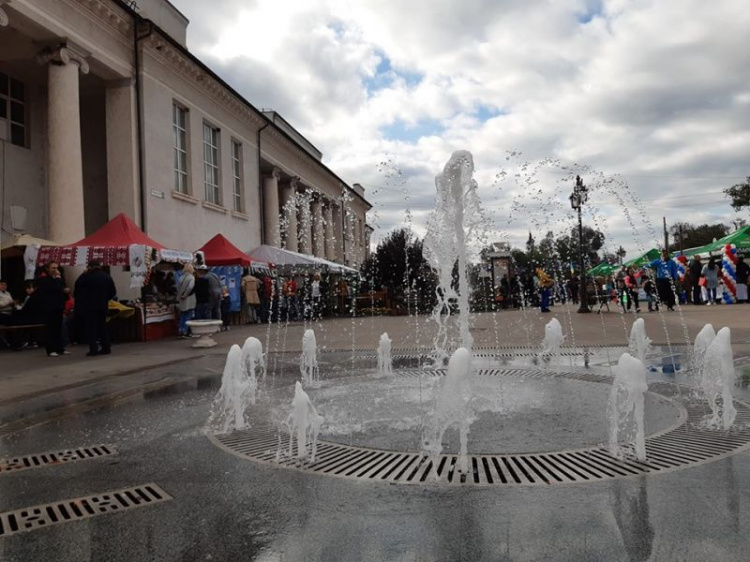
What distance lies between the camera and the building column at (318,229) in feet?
127

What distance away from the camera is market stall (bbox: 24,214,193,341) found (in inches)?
530

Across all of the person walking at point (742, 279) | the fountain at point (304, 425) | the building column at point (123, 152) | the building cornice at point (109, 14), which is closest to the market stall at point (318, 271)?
the building column at point (123, 152)

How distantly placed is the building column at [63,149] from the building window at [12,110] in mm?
2837

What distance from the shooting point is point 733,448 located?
13.7ft

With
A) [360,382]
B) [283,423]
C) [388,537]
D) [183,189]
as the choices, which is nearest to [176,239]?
[183,189]

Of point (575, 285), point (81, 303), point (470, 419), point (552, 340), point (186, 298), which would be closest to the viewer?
point (470, 419)

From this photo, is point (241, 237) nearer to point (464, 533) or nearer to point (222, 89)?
point (222, 89)

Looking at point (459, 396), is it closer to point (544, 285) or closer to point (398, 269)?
point (544, 285)

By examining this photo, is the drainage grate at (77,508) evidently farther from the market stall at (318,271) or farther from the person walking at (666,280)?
the person walking at (666,280)

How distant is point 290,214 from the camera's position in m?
33.7

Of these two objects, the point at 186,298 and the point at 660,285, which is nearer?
the point at 186,298

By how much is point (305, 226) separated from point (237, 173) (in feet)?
37.8

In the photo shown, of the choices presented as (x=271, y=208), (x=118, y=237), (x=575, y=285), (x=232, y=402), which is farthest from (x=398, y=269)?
(x=232, y=402)

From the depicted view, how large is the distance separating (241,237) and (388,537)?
23380 millimetres
